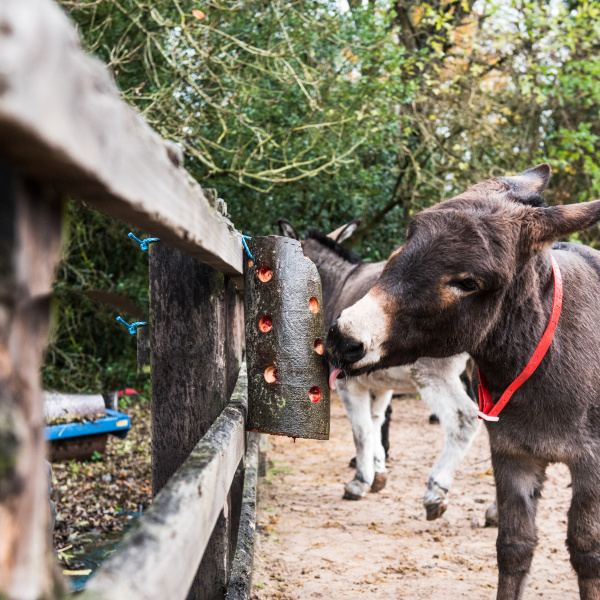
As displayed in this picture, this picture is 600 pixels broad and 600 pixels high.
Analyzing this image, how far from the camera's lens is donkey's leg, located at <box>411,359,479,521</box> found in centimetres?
459

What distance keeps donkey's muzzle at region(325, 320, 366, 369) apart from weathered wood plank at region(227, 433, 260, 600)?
794 mm

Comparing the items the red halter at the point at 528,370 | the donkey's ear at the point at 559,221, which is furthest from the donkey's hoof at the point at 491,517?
the donkey's ear at the point at 559,221

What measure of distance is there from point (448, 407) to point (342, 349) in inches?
112

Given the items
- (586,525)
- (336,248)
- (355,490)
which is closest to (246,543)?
(586,525)

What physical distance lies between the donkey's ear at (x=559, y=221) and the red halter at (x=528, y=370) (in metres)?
0.26

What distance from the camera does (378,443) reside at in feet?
18.4

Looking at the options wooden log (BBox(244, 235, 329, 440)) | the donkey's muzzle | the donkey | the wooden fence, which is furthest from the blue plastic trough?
the wooden fence

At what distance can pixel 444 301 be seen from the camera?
2.24 m

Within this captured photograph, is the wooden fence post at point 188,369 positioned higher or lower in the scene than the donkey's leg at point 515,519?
higher

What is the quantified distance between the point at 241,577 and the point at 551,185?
34.4 feet

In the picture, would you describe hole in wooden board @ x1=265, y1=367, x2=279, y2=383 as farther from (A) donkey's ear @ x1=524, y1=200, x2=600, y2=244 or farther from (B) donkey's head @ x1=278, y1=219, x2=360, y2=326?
(B) donkey's head @ x1=278, y1=219, x2=360, y2=326

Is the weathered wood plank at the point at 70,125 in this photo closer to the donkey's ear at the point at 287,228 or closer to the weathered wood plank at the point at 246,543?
the weathered wood plank at the point at 246,543

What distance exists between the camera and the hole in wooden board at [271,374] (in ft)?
6.97

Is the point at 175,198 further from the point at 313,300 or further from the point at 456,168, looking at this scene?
the point at 456,168
